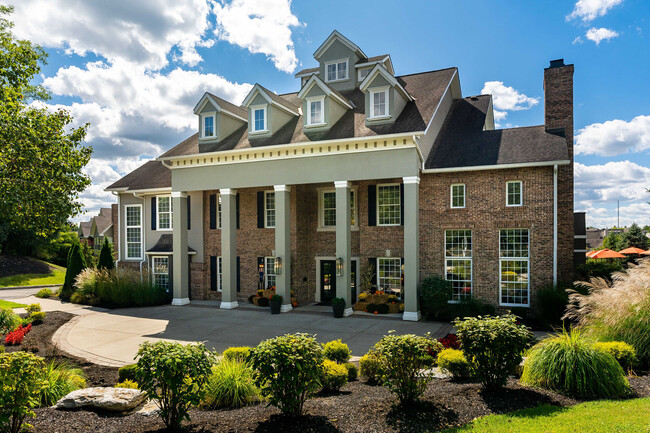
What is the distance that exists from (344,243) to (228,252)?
238 inches

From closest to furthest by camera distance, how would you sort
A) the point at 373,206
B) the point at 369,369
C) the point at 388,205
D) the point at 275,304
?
1. the point at 369,369
2. the point at 275,304
3. the point at 388,205
4. the point at 373,206

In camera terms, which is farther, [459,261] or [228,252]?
[228,252]

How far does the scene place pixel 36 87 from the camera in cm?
1645

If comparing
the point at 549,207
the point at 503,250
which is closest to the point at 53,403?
the point at 503,250

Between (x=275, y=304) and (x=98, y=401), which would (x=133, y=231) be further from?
(x=98, y=401)

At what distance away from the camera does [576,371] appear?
716 centimetres

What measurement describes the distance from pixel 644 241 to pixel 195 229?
37137 millimetres

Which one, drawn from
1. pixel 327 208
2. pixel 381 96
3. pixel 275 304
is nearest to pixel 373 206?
pixel 327 208

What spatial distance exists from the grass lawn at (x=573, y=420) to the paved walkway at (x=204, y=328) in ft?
19.9

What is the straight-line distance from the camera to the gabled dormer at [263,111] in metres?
19.5

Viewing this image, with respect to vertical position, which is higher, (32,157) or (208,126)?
(208,126)

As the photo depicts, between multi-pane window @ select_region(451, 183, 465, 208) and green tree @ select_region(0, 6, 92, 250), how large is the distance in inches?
535

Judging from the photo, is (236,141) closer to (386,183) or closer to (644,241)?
(386,183)

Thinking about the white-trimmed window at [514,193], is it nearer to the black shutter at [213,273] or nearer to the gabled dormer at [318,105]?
the gabled dormer at [318,105]
